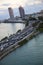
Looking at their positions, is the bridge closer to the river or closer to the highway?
the highway

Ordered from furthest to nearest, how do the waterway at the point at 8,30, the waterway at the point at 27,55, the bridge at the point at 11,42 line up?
the waterway at the point at 8,30
the bridge at the point at 11,42
the waterway at the point at 27,55

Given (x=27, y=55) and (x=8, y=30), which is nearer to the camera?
(x=27, y=55)

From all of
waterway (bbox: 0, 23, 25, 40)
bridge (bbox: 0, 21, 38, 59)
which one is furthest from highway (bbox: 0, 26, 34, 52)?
waterway (bbox: 0, 23, 25, 40)

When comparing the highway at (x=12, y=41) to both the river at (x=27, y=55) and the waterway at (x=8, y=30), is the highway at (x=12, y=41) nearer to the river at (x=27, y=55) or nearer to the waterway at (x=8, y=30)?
the river at (x=27, y=55)

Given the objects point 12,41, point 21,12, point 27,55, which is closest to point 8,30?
point 12,41

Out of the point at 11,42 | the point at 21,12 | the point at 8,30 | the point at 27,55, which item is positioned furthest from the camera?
the point at 21,12

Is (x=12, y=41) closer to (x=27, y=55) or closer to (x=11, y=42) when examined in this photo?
(x=11, y=42)

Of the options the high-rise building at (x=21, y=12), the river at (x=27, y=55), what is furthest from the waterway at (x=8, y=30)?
the high-rise building at (x=21, y=12)

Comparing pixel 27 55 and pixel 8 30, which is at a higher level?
pixel 27 55
